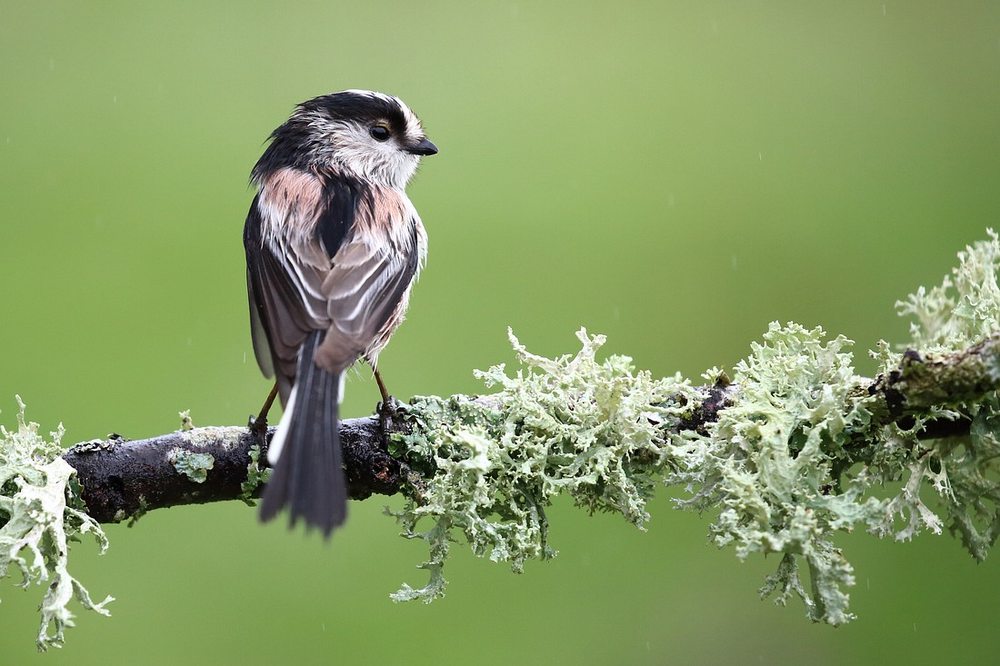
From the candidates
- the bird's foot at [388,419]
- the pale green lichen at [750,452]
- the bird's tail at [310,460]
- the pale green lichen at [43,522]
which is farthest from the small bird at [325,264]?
the pale green lichen at [43,522]

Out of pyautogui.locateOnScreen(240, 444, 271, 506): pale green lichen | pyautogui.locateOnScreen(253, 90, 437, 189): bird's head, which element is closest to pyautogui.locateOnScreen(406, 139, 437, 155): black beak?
pyautogui.locateOnScreen(253, 90, 437, 189): bird's head

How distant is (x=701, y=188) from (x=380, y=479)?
4.00m

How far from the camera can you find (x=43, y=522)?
2.38m

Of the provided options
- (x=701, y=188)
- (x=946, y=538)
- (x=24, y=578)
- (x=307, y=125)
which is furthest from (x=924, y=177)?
(x=24, y=578)

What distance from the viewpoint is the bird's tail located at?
7.58 feet

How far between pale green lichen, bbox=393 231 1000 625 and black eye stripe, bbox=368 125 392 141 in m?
1.70

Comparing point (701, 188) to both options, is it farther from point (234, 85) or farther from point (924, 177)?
point (234, 85)

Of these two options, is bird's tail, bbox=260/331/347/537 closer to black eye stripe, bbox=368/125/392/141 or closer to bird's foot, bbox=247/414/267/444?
bird's foot, bbox=247/414/267/444

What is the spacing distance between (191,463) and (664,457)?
1062mm

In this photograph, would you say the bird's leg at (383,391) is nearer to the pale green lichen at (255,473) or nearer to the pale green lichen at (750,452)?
the pale green lichen at (750,452)

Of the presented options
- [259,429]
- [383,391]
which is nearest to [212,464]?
[259,429]

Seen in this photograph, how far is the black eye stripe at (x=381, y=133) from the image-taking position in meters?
4.12

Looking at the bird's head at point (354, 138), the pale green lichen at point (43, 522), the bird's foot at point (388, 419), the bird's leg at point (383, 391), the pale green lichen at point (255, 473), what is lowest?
the pale green lichen at point (43, 522)

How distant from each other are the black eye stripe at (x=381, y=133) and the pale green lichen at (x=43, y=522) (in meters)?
1.90
